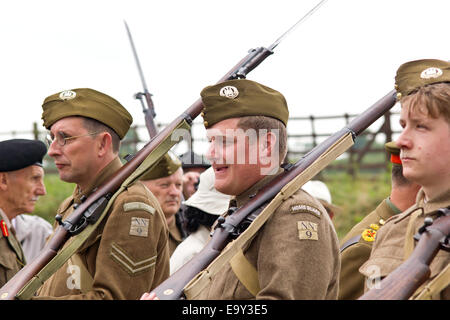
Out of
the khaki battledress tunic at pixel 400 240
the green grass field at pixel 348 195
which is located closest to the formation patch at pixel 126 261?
the khaki battledress tunic at pixel 400 240

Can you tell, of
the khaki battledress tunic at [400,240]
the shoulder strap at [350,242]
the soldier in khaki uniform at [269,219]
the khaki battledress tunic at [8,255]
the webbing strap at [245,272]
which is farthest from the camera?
the khaki battledress tunic at [8,255]

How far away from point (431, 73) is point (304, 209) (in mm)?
879

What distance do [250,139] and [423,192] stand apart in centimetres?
96

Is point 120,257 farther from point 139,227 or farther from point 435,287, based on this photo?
point 435,287

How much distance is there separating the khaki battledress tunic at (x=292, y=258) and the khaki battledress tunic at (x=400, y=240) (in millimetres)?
215

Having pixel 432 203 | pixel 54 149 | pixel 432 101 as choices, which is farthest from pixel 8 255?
pixel 432 101

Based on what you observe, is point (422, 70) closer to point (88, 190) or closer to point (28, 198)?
point (88, 190)

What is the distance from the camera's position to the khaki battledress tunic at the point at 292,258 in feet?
10.9

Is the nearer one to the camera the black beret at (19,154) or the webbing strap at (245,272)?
the webbing strap at (245,272)

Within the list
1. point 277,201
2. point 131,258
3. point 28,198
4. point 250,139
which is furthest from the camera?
point 28,198

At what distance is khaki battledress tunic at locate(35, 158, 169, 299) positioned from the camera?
4148 mm

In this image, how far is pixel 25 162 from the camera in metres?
6.31

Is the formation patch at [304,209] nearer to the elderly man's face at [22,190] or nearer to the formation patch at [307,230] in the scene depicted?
the formation patch at [307,230]
